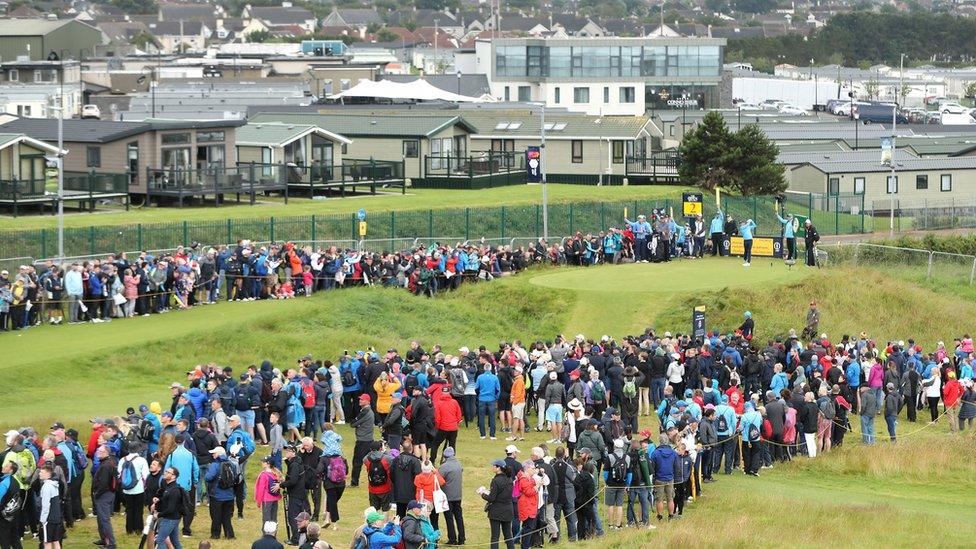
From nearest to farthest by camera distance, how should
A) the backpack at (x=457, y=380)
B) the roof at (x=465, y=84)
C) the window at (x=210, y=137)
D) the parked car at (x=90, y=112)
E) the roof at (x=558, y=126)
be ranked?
the backpack at (x=457, y=380)
the window at (x=210, y=137)
the roof at (x=558, y=126)
the parked car at (x=90, y=112)
the roof at (x=465, y=84)

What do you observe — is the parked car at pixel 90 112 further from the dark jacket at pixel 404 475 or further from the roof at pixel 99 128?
the dark jacket at pixel 404 475

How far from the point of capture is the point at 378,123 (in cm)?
7200

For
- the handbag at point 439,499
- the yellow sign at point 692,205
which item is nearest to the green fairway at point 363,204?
the yellow sign at point 692,205

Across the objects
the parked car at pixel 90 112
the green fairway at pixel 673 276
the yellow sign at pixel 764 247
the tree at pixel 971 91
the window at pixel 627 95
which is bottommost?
the green fairway at pixel 673 276

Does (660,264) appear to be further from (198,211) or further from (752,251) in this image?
(198,211)

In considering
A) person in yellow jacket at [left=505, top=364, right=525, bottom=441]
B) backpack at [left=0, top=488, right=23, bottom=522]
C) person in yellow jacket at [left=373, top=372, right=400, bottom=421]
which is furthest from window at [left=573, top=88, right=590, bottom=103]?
backpack at [left=0, top=488, right=23, bottom=522]

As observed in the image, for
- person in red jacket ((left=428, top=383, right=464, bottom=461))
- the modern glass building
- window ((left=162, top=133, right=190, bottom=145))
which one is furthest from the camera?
the modern glass building

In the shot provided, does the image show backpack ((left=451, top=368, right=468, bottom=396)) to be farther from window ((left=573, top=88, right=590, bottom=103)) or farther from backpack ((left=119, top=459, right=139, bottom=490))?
window ((left=573, top=88, right=590, bottom=103))

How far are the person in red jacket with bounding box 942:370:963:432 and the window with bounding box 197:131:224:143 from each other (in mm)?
32747

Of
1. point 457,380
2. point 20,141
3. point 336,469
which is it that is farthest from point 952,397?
point 20,141

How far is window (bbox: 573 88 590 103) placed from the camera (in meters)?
118

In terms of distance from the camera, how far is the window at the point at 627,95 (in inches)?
4589

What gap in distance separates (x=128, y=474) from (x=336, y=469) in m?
2.94

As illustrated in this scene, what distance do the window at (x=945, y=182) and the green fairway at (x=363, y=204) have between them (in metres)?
15.0
